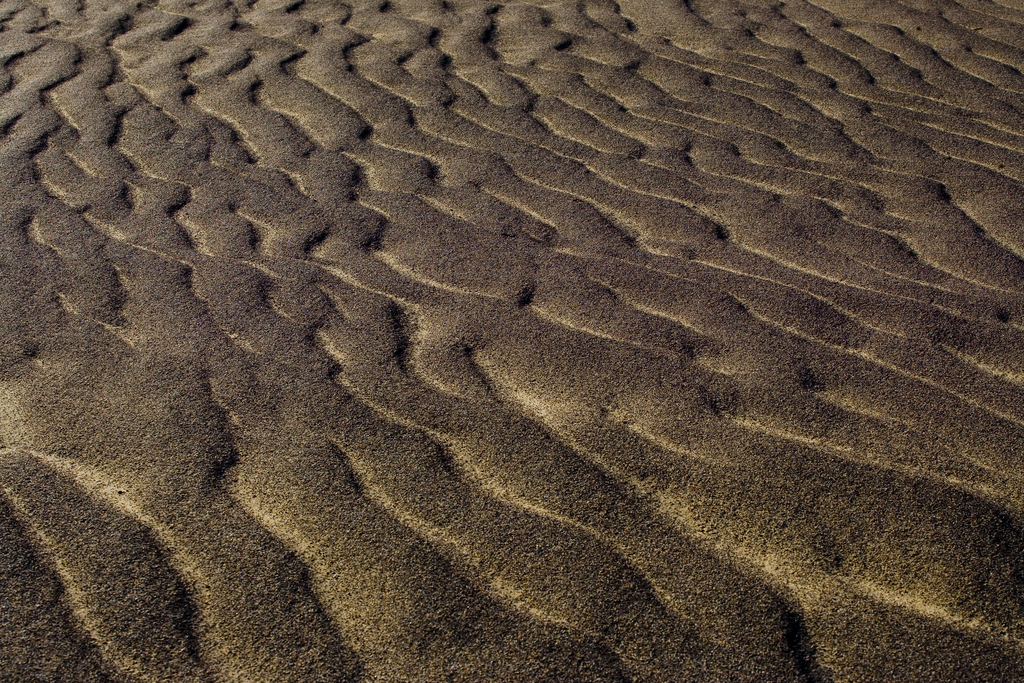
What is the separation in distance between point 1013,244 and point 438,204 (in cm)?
176

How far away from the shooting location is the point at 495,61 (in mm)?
4520

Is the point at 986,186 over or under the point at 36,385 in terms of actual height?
over

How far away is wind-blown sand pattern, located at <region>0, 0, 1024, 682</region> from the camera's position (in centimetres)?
177

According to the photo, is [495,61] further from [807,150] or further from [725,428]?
[725,428]

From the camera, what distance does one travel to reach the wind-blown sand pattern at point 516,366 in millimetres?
1771

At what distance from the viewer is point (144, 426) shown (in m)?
2.26

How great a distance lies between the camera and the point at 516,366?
2479 millimetres

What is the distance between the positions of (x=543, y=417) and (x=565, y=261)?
785 millimetres

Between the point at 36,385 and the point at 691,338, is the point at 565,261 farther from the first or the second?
the point at 36,385

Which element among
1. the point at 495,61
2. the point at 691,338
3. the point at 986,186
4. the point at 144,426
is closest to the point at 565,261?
the point at 691,338

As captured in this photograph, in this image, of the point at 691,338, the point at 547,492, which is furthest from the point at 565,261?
the point at 547,492

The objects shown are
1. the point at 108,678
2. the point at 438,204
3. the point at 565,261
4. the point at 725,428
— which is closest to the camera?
the point at 108,678

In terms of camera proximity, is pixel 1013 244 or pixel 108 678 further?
pixel 1013 244

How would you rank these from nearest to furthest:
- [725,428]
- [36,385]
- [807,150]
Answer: [725,428], [36,385], [807,150]
